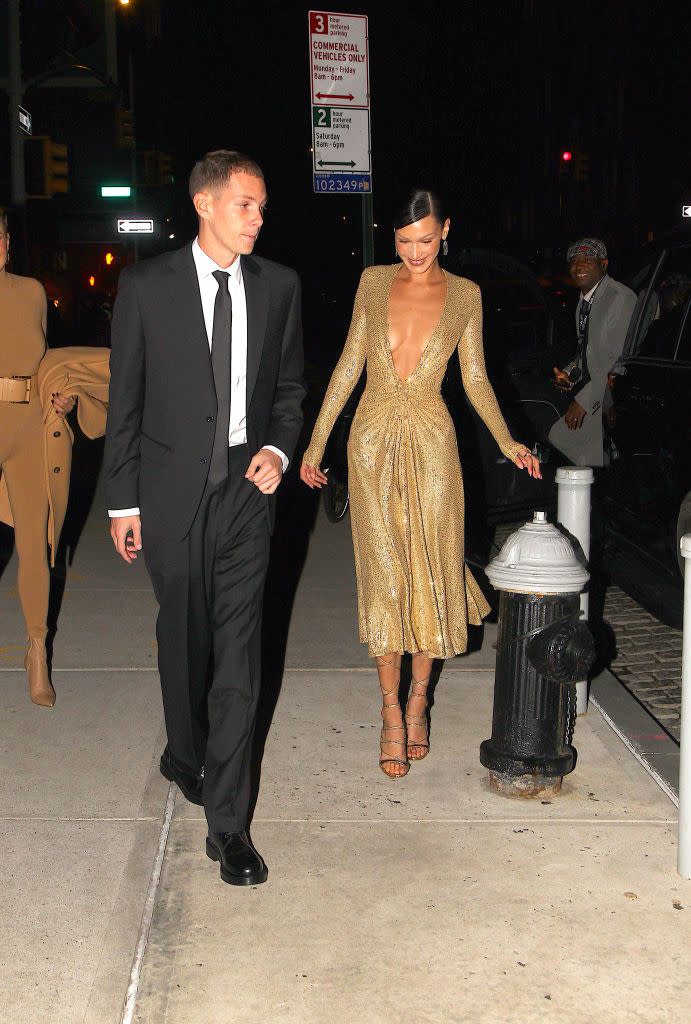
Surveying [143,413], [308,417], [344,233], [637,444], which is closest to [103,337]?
[308,417]

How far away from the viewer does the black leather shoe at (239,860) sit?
148 inches

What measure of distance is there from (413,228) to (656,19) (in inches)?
1940

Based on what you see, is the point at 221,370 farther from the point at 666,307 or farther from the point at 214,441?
the point at 666,307

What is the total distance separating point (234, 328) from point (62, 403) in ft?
5.88

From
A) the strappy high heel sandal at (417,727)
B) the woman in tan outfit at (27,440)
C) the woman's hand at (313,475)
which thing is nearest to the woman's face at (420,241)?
the woman's hand at (313,475)

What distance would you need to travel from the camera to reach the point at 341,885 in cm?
379

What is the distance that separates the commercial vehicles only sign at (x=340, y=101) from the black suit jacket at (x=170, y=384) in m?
7.25

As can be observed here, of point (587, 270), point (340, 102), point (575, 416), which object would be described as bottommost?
point (575, 416)

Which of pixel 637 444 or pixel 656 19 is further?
pixel 656 19

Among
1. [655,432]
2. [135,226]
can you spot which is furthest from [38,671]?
[135,226]

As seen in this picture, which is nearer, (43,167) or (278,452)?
(278,452)

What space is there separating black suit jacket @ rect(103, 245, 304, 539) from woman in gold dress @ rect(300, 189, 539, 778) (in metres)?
0.79

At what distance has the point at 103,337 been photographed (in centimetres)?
3059

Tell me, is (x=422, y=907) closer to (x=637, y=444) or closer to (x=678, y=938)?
(x=678, y=938)
